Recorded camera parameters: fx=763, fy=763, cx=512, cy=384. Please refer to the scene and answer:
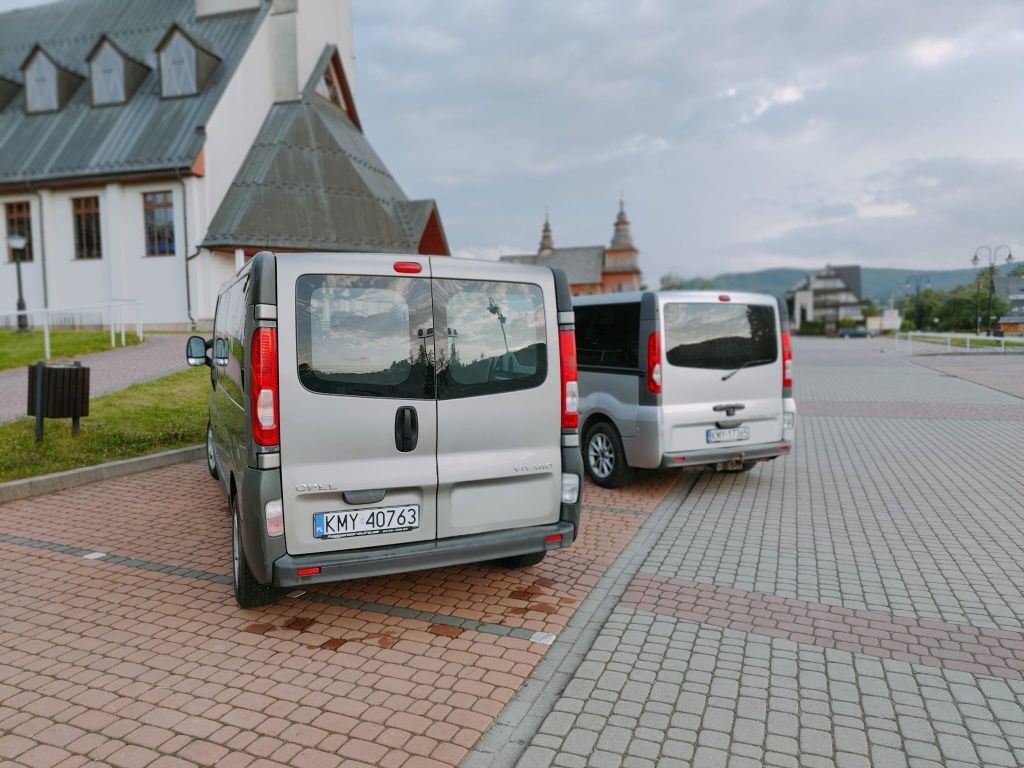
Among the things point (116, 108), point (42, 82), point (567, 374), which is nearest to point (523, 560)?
point (567, 374)

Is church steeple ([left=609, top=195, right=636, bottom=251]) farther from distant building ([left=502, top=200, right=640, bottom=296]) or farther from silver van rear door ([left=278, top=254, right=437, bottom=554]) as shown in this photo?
silver van rear door ([left=278, top=254, right=437, bottom=554])

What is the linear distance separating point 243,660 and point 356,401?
146 cm

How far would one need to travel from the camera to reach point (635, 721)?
337cm

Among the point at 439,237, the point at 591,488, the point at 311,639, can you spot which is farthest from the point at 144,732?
the point at 439,237

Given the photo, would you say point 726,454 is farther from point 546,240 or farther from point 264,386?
point 546,240

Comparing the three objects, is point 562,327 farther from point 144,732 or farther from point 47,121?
point 47,121

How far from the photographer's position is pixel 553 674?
12.5 ft

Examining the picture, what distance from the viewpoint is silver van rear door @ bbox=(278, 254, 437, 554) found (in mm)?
3998

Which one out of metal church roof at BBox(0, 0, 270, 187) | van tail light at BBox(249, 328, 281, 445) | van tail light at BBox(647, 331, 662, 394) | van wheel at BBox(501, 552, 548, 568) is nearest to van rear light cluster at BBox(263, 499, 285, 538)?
van tail light at BBox(249, 328, 281, 445)

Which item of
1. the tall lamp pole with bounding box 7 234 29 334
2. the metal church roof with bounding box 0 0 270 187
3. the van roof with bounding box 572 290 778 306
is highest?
the metal church roof with bounding box 0 0 270 187

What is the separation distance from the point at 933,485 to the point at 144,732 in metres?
7.74

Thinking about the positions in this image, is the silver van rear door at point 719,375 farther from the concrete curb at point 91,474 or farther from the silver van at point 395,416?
the concrete curb at point 91,474

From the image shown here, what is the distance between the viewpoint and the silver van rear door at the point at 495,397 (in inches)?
171

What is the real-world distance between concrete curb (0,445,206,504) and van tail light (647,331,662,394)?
5.63m
